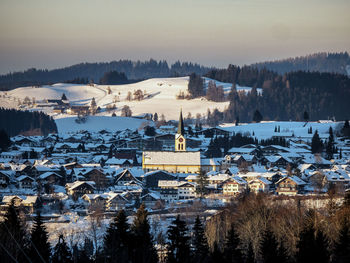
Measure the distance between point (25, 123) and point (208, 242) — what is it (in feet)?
190

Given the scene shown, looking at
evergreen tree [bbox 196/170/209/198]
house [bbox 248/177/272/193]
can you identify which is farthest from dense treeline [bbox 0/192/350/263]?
house [bbox 248/177/272/193]

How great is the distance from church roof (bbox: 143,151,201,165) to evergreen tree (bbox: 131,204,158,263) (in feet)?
79.0

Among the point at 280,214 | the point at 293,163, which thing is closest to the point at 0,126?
the point at 293,163

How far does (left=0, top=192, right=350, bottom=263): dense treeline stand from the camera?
16938 millimetres

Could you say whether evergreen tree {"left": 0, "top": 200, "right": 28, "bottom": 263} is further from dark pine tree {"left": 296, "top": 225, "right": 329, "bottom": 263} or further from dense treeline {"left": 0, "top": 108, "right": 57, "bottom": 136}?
dense treeline {"left": 0, "top": 108, "right": 57, "bottom": 136}

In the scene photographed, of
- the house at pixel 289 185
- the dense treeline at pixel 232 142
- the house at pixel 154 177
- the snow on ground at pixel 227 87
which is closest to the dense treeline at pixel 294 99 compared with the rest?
the snow on ground at pixel 227 87

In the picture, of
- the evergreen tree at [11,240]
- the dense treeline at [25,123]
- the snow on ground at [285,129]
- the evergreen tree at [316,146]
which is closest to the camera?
the evergreen tree at [11,240]

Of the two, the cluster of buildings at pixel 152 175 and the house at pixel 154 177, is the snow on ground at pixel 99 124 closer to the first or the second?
the cluster of buildings at pixel 152 175

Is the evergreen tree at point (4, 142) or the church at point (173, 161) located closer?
the church at point (173, 161)

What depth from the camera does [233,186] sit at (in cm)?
3691

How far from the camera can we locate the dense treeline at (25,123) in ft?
242

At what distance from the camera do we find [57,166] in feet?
138

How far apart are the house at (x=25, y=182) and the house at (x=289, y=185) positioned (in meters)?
12.3

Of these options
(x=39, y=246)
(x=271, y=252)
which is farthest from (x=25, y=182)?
(x=271, y=252)
